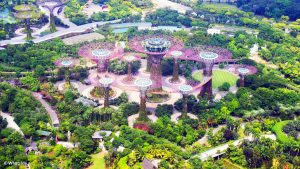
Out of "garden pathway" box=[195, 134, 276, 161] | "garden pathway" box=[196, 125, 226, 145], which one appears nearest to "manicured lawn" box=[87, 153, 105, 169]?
"garden pathway" box=[195, 134, 276, 161]

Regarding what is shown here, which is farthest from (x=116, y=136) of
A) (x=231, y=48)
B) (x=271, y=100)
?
(x=231, y=48)

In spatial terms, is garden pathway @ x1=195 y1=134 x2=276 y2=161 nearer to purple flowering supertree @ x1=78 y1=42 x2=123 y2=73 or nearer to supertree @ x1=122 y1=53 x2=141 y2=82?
purple flowering supertree @ x1=78 y1=42 x2=123 y2=73

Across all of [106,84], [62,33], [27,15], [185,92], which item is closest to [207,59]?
[185,92]

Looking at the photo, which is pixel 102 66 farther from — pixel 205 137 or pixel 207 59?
pixel 205 137

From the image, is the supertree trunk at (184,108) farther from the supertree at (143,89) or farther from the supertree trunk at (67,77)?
the supertree trunk at (67,77)

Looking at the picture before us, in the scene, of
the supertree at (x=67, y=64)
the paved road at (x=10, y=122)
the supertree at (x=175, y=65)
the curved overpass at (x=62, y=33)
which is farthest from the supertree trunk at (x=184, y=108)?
the curved overpass at (x=62, y=33)
